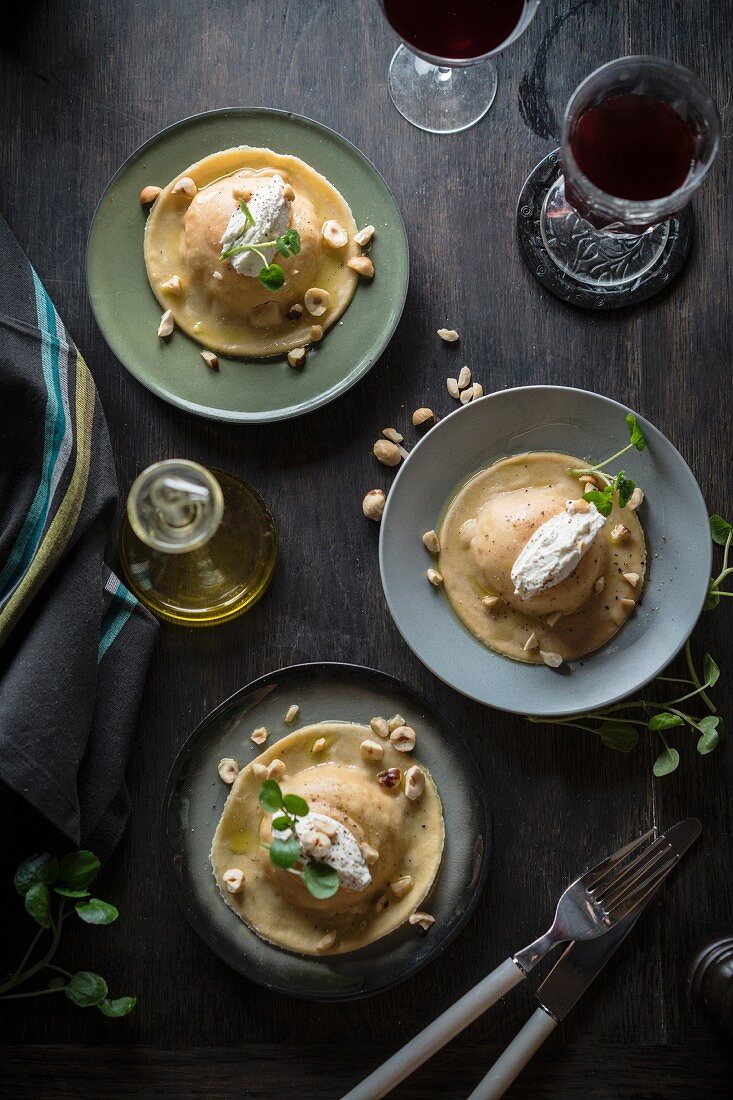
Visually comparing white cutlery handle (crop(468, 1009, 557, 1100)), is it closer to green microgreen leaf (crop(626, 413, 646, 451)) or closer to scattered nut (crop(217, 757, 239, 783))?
scattered nut (crop(217, 757, 239, 783))

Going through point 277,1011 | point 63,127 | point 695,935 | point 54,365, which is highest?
point 63,127

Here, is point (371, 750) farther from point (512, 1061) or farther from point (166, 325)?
point (166, 325)

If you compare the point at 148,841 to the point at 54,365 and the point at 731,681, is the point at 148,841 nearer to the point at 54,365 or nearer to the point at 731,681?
the point at 54,365

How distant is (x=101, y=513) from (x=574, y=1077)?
3.74 ft

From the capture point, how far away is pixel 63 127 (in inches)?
60.5

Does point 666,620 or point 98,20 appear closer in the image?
point 666,620

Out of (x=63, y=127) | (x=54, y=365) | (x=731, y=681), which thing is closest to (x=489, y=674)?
(x=731, y=681)

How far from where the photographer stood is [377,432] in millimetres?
1526

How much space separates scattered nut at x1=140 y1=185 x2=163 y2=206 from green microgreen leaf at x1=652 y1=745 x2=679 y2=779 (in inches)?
46.5

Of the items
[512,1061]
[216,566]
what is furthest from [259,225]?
[512,1061]

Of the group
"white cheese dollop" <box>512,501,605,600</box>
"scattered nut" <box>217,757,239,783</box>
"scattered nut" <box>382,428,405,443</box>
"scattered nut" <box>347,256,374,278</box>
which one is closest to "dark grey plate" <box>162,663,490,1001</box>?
"scattered nut" <box>217,757,239,783</box>

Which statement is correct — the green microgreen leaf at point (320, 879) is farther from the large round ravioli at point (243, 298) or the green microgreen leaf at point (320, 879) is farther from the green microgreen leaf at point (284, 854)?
the large round ravioli at point (243, 298)

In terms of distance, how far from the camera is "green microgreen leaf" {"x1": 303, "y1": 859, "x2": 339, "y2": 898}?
1270 mm

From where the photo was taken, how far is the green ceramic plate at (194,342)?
1453 millimetres
